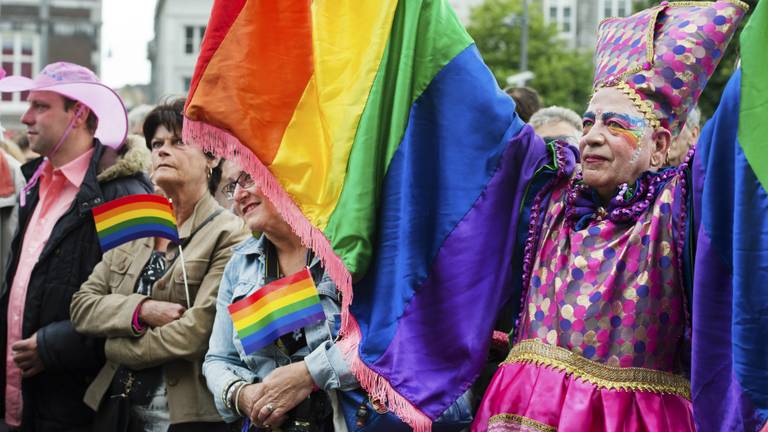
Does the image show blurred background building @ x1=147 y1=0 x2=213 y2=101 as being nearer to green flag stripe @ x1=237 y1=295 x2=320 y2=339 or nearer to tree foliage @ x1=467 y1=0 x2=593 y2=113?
tree foliage @ x1=467 y1=0 x2=593 y2=113

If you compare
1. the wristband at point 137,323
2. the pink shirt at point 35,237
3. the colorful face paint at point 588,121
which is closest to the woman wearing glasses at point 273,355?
the wristband at point 137,323

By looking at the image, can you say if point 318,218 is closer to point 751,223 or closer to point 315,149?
point 315,149

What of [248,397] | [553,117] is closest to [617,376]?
[248,397]

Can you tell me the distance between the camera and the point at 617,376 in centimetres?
283

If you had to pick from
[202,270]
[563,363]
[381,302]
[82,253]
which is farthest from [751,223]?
[82,253]

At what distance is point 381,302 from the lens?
3205mm

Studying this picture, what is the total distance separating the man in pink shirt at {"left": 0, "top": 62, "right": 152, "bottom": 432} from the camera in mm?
4922

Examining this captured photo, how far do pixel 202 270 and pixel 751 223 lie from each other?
2.51 metres

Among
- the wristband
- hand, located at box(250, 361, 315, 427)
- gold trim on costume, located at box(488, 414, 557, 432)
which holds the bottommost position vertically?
the wristband

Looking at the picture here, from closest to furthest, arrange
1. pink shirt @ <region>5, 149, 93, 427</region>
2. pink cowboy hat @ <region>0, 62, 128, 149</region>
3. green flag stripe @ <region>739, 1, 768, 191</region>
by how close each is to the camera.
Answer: green flag stripe @ <region>739, 1, 768, 191</region>, pink shirt @ <region>5, 149, 93, 427</region>, pink cowboy hat @ <region>0, 62, 128, 149</region>

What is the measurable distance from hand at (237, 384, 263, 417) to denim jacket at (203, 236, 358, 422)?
0.08 meters

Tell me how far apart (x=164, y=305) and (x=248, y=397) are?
96 cm

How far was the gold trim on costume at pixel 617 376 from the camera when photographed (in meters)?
2.82

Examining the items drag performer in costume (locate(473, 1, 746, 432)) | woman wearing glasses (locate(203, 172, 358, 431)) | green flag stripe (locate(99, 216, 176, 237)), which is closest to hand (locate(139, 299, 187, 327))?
green flag stripe (locate(99, 216, 176, 237))
